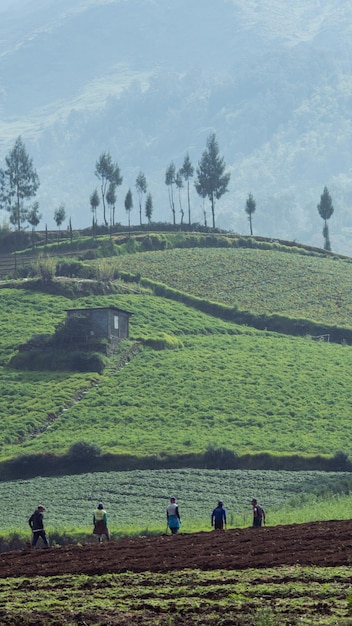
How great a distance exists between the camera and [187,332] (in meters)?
110

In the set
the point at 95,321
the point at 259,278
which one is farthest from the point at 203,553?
the point at 259,278

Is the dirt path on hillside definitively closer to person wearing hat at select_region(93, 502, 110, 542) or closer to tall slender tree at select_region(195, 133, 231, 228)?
person wearing hat at select_region(93, 502, 110, 542)

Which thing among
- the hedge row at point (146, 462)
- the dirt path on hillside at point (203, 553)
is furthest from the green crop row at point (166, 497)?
the dirt path on hillside at point (203, 553)

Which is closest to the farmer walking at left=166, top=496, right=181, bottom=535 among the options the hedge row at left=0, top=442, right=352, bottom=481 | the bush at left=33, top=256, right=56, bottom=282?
the hedge row at left=0, top=442, right=352, bottom=481

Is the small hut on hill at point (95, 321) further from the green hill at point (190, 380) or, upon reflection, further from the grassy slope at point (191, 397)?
the grassy slope at point (191, 397)

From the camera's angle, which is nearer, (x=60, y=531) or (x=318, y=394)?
(x=60, y=531)

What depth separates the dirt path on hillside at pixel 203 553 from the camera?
3278 cm

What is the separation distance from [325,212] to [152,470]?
10726 cm

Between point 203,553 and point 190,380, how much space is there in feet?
182

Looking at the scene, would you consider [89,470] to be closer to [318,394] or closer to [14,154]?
[318,394]

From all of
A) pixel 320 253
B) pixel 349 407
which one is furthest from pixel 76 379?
pixel 320 253

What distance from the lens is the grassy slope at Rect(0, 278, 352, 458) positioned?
7594cm

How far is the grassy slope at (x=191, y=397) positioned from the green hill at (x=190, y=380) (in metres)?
0.09

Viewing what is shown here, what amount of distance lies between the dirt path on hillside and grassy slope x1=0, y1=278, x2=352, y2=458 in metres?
32.5
